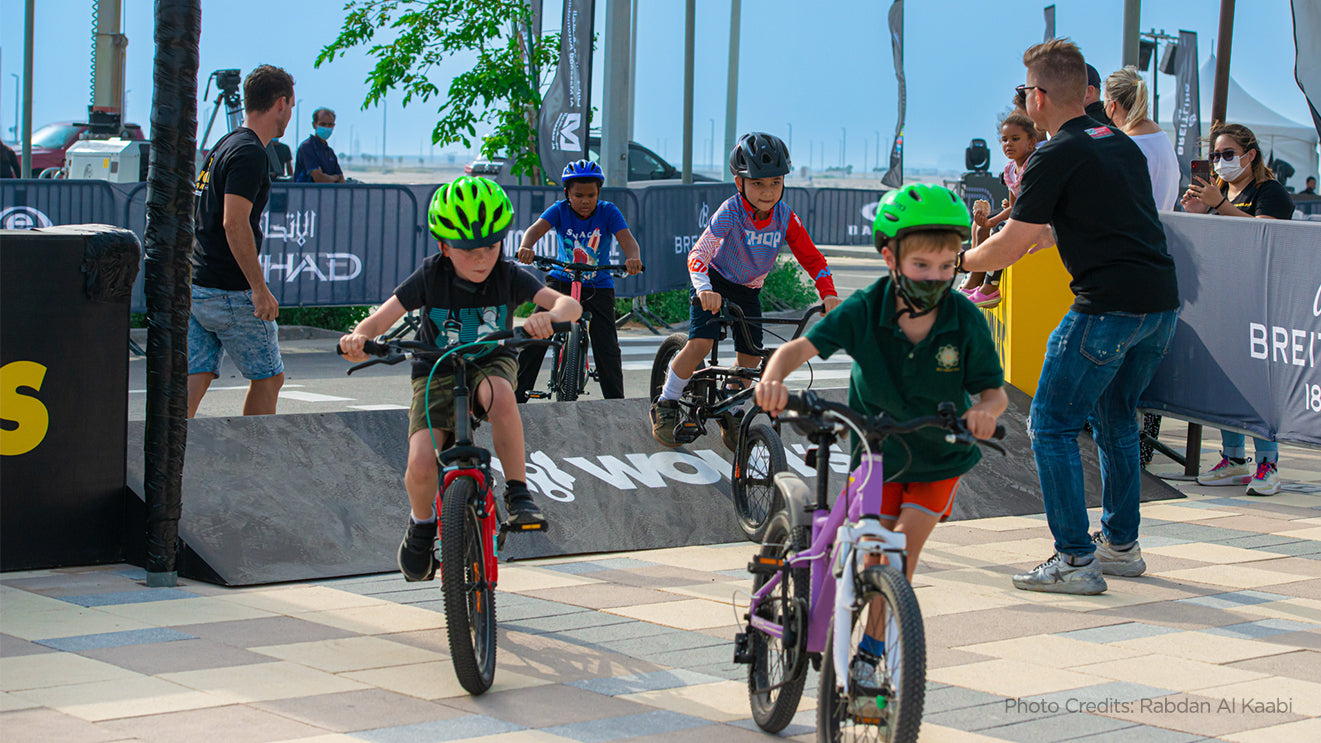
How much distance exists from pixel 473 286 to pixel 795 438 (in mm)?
3637

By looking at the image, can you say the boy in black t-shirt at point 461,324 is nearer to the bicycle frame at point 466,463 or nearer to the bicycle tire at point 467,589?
the bicycle frame at point 466,463

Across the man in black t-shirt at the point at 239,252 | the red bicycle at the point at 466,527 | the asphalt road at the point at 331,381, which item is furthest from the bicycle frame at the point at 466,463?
the asphalt road at the point at 331,381

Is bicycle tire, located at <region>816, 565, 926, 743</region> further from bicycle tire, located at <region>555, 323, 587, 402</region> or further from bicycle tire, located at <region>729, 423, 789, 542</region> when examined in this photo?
bicycle tire, located at <region>555, 323, 587, 402</region>

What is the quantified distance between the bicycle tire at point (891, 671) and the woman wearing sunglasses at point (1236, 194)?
622 centimetres

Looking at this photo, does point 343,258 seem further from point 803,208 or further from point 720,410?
point 803,208

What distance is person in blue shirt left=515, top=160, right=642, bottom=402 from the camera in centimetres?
977

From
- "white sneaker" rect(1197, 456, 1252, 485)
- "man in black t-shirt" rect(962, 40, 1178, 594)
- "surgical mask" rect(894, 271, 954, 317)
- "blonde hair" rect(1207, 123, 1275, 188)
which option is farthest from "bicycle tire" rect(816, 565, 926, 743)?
"blonde hair" rect(1207, 123, 1275, 188)

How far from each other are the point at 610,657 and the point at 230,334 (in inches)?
126

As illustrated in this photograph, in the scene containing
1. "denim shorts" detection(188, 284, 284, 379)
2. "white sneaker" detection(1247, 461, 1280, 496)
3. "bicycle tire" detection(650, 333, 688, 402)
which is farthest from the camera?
"white sneaker" detection(1247, 461, 1280, 496)

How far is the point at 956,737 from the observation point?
4512 millimetres

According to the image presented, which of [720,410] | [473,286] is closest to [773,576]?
[473,286]

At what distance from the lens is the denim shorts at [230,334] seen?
7.54 meters

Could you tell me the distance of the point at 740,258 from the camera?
8070 mm

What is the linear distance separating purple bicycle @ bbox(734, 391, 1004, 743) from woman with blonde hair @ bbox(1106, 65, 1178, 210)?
518 centimetres
